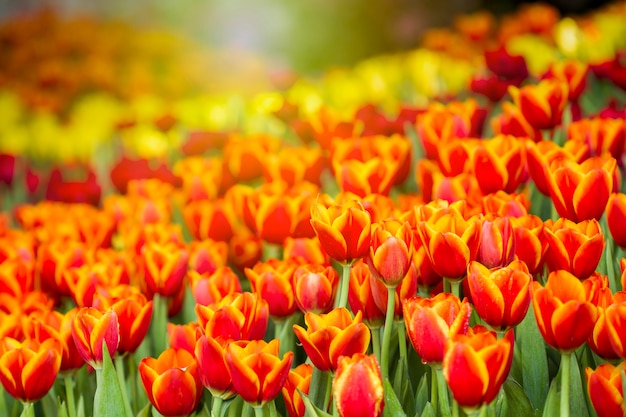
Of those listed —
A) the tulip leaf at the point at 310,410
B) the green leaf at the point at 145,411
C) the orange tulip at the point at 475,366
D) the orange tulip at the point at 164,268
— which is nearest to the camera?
the orange tulip at the point at 475,366

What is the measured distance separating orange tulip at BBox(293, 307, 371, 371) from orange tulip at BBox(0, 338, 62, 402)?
379mm

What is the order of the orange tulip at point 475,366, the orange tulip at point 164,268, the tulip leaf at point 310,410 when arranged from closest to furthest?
the orange tulip at point 475,366, the tulip leaf at point 310,410, the orange tulip at point 164,268

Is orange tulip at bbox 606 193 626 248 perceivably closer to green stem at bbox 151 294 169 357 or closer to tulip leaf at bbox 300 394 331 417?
tulip leaf at bbox 300 394 331 417

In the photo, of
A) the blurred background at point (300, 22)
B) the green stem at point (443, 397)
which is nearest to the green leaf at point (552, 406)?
the green stem at point (443, 397)

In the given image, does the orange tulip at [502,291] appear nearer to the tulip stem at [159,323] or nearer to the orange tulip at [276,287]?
the orange tulip at [276,287]

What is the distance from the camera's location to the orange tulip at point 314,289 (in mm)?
1132

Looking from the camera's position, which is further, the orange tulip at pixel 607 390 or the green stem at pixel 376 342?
the green stem at pixel 376 342

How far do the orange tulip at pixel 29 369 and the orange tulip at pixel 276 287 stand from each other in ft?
1.02

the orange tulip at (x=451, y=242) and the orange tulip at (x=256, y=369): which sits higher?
the orange tulip at (x=451, y=242)

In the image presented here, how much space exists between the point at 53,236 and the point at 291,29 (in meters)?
6.96

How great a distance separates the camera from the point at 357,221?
3.58 ft

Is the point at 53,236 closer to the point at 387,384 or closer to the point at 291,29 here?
the point at 387,384

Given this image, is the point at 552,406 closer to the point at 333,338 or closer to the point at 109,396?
the point at 333,338

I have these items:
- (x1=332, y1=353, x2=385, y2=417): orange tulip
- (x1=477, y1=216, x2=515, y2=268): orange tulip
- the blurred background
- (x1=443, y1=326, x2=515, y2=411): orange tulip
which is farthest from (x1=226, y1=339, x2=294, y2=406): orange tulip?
the blurred background
